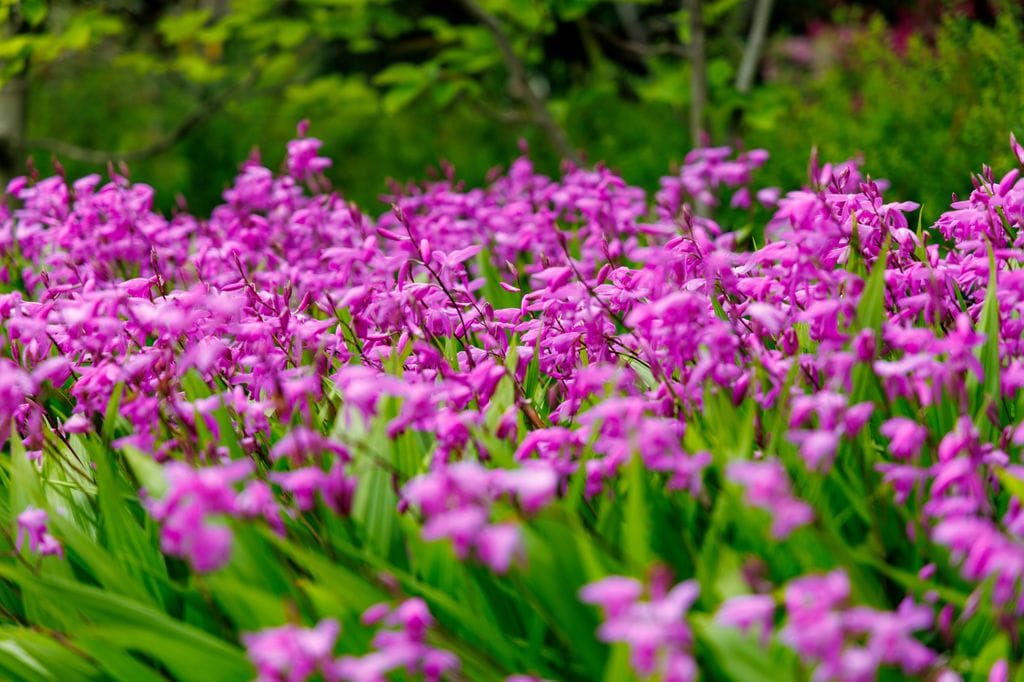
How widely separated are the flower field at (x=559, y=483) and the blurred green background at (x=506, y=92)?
2425 mm

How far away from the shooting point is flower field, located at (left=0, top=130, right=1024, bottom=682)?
162cm

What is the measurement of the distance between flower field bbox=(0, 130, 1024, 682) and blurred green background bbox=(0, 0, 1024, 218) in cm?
243

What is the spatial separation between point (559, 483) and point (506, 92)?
780 cm

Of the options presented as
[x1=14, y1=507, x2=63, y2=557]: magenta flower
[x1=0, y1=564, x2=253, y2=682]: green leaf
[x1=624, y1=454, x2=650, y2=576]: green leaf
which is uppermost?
[x1=624, y1=454, x2=650, y2=576]: green leaf

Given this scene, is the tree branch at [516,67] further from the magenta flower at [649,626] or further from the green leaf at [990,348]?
the magenta flower at [649,626]

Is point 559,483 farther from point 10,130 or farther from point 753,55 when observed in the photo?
point 10,130

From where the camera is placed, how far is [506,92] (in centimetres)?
973

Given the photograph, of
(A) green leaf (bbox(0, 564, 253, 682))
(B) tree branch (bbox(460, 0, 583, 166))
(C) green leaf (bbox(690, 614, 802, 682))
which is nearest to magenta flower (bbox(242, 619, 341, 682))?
(A) green leaf (bbox(0, 564, 253, 682))

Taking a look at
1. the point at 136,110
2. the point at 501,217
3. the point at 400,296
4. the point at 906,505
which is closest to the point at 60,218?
the point at 501,217

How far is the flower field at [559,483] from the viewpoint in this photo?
1625mm

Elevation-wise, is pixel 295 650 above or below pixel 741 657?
above

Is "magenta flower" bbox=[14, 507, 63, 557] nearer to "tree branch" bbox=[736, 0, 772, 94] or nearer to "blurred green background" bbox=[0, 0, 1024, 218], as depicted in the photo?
"blurred green background" bbox=[0, 0, 1024, 218]

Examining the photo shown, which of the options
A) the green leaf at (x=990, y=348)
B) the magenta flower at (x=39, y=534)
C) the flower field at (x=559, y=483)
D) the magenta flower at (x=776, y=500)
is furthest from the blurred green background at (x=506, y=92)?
the magenta flower at (x=776, y=500)

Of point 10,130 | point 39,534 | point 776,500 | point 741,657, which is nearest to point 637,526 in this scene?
point 741,657
